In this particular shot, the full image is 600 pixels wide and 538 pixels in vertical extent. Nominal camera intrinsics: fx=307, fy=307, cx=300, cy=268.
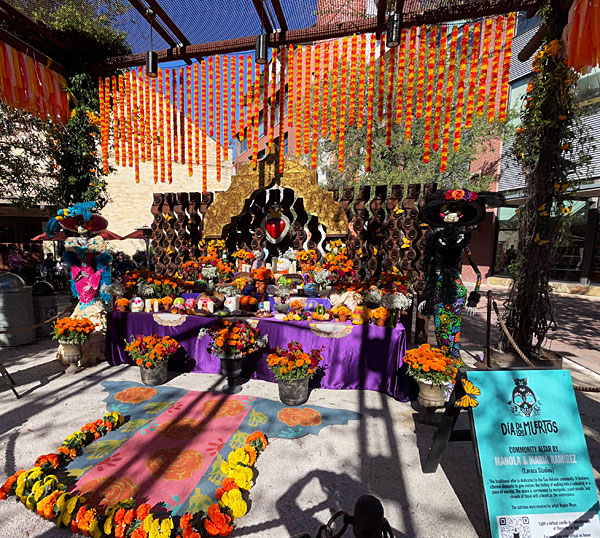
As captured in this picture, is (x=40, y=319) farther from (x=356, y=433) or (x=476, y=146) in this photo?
(x=476, y=146)

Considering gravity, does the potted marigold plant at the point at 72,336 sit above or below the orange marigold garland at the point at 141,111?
below

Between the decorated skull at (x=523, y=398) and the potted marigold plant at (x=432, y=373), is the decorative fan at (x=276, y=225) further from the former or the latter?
the decorated skull at (x=523, y=398)

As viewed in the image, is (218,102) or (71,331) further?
(218,102)

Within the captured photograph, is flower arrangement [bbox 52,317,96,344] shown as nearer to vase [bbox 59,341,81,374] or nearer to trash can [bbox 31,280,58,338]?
vase [bbox 59,341,81,374]

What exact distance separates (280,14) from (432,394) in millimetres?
7235

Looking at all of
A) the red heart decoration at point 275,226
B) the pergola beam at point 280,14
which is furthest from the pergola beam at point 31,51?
the red heart decoration at point 275,226

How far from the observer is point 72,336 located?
543 cm

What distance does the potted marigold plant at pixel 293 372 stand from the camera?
14.1 ft

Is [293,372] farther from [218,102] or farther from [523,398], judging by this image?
[218,102]

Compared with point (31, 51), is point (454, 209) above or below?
below

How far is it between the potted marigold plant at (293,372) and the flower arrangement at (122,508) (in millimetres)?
1264

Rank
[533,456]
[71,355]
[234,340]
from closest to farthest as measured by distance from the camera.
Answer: [533,456] < [234,340] < [71,355]

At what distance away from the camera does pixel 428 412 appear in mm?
4098

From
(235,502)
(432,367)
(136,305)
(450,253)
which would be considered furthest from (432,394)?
(136,305)
